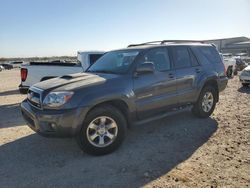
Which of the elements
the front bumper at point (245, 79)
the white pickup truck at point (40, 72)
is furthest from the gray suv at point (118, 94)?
the front bumper at point (245, 79)

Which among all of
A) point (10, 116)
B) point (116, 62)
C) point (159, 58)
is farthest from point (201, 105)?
point (10, 116)

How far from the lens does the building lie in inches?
2731

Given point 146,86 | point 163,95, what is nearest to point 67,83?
point 146,86

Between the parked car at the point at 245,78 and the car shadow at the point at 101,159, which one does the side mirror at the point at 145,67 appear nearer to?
the car shadow at the point at 101,159

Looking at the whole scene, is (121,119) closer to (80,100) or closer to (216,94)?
(80,100)

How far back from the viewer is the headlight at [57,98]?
4.19 meters

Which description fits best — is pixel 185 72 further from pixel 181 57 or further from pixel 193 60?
pixel 193 60

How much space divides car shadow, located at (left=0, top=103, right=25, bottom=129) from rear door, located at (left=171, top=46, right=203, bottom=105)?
399 cm

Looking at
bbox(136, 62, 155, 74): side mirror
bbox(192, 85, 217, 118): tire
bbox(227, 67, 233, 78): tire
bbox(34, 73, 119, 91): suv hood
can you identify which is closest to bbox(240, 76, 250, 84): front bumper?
bbox(227, 67, 233, 78): tire

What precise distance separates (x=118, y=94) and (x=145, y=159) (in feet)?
3.87

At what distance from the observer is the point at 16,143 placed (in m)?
5.25

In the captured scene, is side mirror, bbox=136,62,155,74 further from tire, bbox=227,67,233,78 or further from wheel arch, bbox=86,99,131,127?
tire, bbox=227,67,233,78

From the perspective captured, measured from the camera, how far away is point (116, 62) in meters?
5.54

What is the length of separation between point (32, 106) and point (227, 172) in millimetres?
3328
